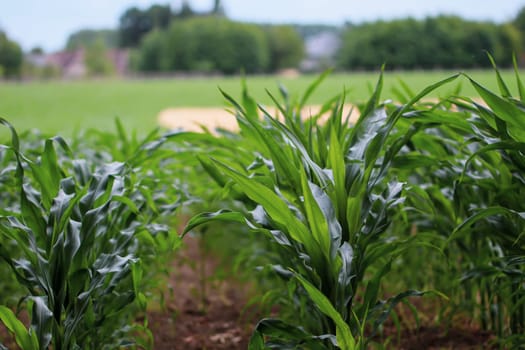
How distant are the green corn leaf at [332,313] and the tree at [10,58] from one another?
29.0 m

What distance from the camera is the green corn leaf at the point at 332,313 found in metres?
0.79

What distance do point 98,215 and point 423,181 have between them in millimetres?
884

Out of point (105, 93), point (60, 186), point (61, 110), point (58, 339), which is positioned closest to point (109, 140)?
point (60, 186)

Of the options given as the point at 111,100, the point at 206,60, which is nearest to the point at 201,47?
the point at 206,60

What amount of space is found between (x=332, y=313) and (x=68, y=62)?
38890 mm

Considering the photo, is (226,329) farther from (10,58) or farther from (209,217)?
(10,58)

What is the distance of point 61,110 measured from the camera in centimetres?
1639

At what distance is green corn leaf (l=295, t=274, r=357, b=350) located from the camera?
79cm

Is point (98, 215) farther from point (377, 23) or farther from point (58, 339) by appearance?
point (377, 23)

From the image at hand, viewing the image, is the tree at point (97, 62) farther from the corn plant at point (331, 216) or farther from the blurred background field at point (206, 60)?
the corn plant at point (331, 216)

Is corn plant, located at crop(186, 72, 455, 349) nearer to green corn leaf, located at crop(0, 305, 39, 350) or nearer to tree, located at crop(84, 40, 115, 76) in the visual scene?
green corn leaf, located at crop(0, 305, 39, 350)

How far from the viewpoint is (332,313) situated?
31.3 inches

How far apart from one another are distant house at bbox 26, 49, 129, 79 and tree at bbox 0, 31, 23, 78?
2428mm

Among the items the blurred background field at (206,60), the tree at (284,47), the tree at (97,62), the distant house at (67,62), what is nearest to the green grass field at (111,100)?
the blurred background field at (206,60)
